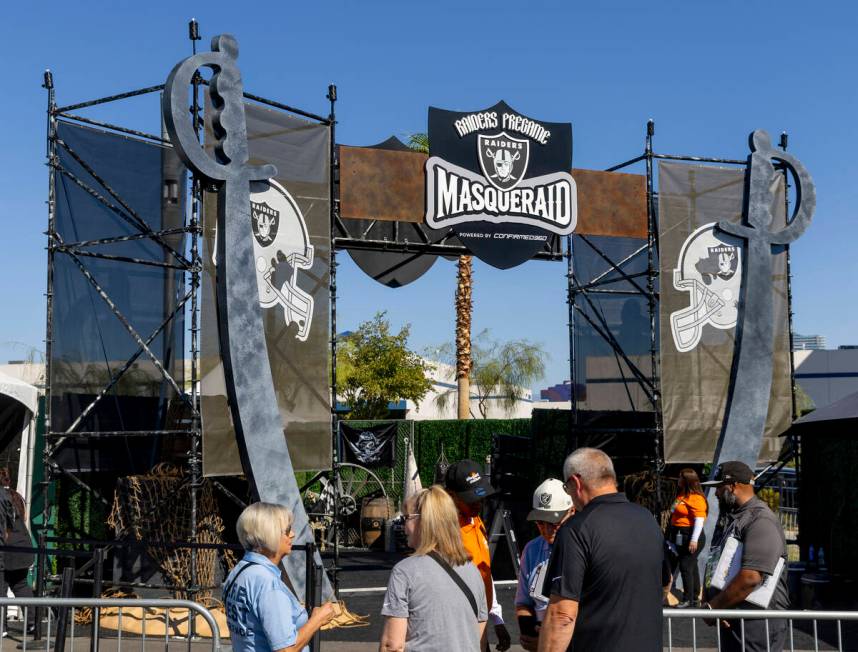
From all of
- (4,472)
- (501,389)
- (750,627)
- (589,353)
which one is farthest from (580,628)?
(501,389)

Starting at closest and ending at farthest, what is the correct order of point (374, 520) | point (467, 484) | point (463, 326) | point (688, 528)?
point (467, 484) → point (688, 528) → point (374, 520) → point (463, 326)

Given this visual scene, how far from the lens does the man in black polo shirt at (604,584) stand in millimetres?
4199

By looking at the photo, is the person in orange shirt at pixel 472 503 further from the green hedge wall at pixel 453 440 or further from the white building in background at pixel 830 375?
the white building in background at pixel 830 375

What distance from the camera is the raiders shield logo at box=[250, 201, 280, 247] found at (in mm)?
12453

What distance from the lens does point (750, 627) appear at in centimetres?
575

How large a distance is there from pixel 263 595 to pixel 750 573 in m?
2.82

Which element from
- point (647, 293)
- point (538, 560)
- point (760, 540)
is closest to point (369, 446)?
point (647, 293)

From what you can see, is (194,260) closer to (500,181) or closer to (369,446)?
(500,181)

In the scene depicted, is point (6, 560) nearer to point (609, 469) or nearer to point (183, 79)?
point (183, 79)

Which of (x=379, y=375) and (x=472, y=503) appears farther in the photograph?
(x=379, y=375)

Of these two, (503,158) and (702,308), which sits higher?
(503,158)

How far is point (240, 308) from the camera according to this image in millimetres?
12023

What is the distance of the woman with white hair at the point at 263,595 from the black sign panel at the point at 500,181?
9.53m

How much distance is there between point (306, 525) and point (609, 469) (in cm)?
818
